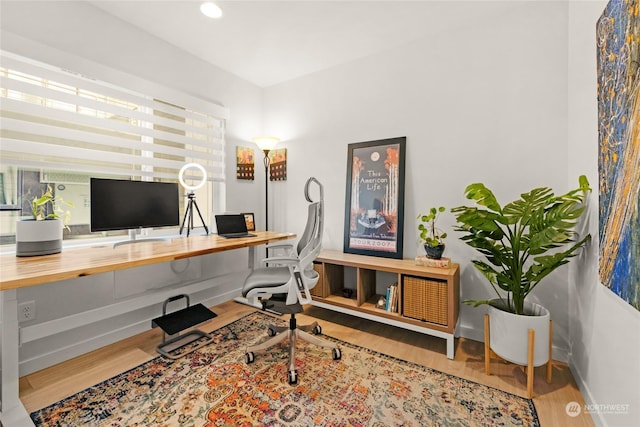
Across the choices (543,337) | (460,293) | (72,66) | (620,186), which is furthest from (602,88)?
(72,66)

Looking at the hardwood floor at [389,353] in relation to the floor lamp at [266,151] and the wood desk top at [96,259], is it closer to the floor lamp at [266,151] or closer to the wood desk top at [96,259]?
the wood desk top at [96,259]

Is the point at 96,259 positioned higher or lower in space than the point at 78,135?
lower

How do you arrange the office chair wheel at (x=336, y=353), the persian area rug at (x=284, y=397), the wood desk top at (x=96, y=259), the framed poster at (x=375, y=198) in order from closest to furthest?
the wood desk top at (x=96, y=259) → the persian area rug at (x=284, y=397) → the office chair wheel at (x=336, y=353) → the framed poster at (x=375, y=198)

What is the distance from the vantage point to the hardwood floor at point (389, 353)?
5.23ft

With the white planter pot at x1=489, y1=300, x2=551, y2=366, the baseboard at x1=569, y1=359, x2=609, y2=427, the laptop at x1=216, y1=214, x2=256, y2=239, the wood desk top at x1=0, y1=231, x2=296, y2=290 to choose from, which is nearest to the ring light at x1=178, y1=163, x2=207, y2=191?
the laptop at x1=216, y1=214, x2=256, y2=239

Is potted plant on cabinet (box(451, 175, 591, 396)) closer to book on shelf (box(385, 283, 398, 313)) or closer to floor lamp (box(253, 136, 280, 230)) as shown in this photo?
book on shelf (box(385, 283, 398, 313))

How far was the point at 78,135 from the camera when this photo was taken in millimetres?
2121

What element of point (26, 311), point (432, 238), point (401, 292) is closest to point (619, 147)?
point (432, 238)

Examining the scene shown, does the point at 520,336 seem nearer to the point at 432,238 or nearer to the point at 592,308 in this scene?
the point at 592,308

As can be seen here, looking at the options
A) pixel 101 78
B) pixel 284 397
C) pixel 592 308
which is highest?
pixel 101 78

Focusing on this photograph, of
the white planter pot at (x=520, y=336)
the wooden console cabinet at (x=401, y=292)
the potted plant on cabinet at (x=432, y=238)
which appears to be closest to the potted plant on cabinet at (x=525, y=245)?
the white planter pot at (x=520, y=336)

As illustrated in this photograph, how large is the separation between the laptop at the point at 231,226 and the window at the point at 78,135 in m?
0.52

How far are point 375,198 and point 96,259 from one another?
7.20 ft

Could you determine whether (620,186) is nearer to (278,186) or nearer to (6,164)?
(278,186)
